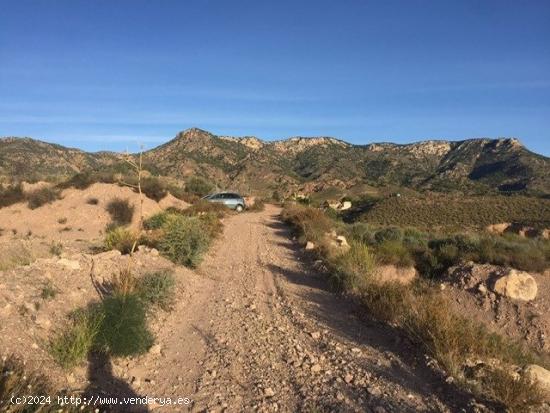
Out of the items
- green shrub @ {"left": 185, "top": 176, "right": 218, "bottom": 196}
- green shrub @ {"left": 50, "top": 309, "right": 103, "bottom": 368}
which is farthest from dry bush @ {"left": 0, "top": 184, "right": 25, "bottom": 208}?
green shrub @ {"left": 50, "top": 309, "right": 103, "bottom": 368}

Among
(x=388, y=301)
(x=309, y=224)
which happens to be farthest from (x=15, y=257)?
(x=309, y=224)

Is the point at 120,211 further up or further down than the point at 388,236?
further up

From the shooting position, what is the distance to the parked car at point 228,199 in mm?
35719

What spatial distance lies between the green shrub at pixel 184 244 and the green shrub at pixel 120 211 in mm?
11295

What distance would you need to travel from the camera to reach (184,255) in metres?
13.4

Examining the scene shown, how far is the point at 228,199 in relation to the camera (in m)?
36.4

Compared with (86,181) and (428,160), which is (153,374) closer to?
(86,181)

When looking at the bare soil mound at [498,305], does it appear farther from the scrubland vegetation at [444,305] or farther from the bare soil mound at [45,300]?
the bare soil mound at [45,300]

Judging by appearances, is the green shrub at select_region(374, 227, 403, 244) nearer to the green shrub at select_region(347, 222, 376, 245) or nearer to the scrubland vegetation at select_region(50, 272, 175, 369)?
the green shrub at select_region(347, 222, 376, 245)

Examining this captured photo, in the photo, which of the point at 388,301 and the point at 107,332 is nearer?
the point at 107,332

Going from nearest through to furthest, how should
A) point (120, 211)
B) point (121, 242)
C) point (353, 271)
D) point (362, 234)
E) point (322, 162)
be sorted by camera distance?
point (353, 271), point (121, 242), point (362, 234), point (120, 211), point (322, 162)

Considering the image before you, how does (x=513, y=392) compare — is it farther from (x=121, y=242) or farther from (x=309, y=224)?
(x=309, y=224)

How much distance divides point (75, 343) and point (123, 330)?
93cm

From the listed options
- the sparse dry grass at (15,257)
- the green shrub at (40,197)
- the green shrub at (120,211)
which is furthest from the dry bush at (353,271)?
the green shrub at (40,197)
